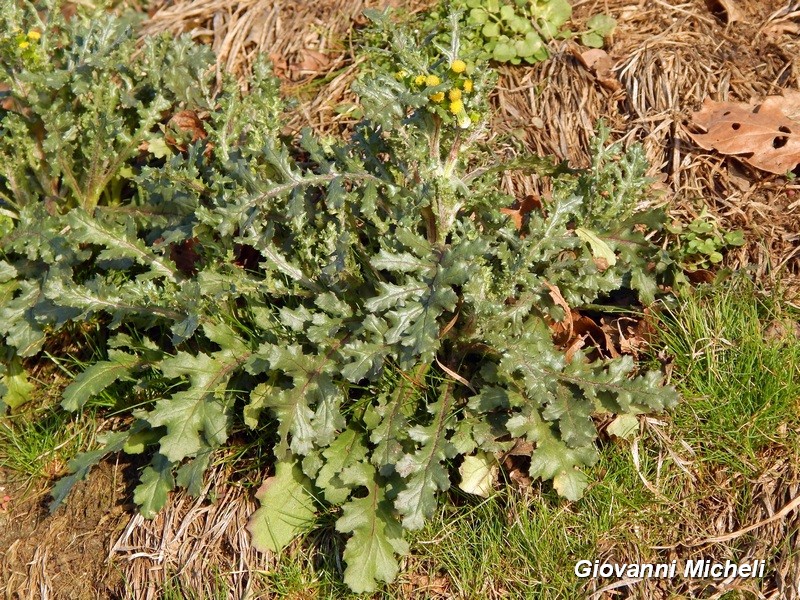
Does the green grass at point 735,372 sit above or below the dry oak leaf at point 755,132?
below

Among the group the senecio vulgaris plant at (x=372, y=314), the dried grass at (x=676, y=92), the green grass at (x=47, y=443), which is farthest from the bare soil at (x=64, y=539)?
the dried grass at (x=676, y=92)


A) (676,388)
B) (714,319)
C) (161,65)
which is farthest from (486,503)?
(161,65)

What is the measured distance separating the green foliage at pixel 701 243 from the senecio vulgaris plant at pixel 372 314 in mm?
192

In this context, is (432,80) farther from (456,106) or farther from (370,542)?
(370,542)

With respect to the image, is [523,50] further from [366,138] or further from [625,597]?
[625,597]

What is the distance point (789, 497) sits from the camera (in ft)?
9.06

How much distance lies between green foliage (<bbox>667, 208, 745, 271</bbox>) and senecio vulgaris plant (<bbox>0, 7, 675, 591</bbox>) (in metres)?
0.19

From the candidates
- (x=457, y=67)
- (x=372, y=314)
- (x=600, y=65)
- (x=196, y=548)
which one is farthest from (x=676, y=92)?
(x=196, y=548)

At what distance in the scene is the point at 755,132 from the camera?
352 cm

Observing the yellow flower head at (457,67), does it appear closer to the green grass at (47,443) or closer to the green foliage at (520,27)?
the green foliage at (520,27)

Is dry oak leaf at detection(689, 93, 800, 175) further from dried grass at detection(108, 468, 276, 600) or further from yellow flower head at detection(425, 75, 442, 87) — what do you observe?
dried grass at detection(108, 468, 276, 600)

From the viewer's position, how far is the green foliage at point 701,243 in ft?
10.9

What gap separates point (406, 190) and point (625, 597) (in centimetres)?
155

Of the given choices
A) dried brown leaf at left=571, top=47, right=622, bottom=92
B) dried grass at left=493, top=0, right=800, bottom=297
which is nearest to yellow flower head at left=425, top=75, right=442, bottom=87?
dried grass at left=493, top=0, right=800, bottom=297
